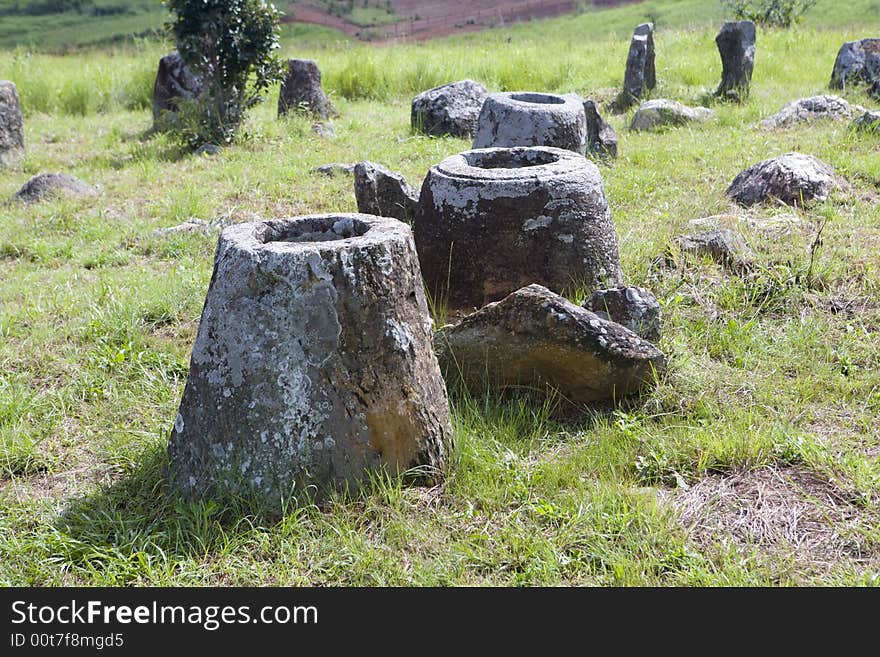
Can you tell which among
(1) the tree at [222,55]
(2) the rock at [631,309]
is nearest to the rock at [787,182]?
(2) the rock at [631,309]

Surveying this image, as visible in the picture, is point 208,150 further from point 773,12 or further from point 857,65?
point 773,12

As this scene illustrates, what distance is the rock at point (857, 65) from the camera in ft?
40.0

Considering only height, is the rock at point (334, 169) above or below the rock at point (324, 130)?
below

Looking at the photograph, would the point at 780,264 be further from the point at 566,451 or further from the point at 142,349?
the point at 142,349

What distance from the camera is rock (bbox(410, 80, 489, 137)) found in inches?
428

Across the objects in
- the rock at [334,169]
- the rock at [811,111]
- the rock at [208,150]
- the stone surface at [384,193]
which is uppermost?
the stone surface at [384,193]

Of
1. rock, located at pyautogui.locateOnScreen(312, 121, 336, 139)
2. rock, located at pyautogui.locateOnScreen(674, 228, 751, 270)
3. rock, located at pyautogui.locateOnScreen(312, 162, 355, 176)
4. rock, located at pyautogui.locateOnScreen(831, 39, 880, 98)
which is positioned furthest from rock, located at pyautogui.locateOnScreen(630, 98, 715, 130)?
rock, located at pyautogui.locateOnScreen(674, 228, 751, 270)

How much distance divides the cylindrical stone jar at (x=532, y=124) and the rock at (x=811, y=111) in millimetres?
4348

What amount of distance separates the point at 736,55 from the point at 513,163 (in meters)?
8.70

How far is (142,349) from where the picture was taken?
476 centimetres

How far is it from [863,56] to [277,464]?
12.4 m

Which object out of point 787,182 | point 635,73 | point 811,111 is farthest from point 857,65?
point 787,182

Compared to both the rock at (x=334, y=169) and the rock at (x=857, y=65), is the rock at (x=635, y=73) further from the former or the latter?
the rock at (x=334, y=169)

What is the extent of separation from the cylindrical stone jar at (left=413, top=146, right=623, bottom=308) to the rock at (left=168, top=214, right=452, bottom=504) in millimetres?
1462
